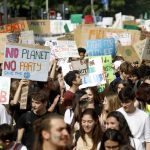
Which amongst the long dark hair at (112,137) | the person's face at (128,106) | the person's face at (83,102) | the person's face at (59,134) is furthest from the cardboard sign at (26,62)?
the person's face at (59,134)

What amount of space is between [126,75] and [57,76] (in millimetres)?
1528

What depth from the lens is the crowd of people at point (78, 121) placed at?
529 cm

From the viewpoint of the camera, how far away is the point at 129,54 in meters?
17.0

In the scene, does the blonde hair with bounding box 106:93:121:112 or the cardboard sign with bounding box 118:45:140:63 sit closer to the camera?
the blonde hair with bounding box 106:93:121:112

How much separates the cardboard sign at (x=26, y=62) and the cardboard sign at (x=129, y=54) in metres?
6.14

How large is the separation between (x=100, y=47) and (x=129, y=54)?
0.87 m

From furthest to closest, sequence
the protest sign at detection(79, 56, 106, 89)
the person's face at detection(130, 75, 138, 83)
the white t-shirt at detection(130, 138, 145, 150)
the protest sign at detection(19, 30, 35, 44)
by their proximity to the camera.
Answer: the protest sign at detection(19, 30, 35, 44)
the protest sign at detection(79, 56, 106, 89)
the person's face at detection(130, 75, 138, 83)
the white t-shirt at detection(130, 138, 145, 150)

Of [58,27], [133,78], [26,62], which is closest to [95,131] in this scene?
[26,62]

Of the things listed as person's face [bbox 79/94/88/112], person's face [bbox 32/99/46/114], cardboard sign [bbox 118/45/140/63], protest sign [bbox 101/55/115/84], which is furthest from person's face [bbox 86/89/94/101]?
cardboard sign [bbox 118/45/140/63]

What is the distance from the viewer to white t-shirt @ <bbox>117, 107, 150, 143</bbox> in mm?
7410

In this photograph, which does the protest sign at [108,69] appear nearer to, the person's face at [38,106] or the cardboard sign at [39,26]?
the person's face at [38,106]

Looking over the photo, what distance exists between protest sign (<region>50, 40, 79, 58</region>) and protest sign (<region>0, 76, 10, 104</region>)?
5.60m

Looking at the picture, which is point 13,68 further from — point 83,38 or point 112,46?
point 83,38

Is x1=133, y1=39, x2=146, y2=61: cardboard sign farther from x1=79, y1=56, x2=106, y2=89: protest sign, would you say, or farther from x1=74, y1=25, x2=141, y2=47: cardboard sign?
x1=74, y1=25, x2=141, y2=47: cardboard sign
